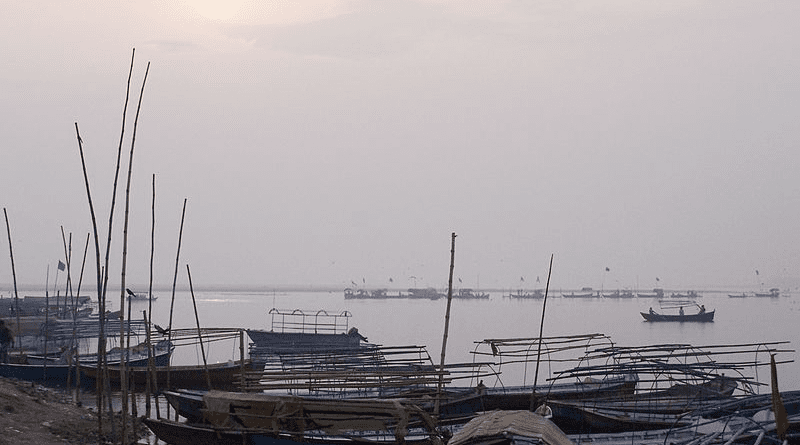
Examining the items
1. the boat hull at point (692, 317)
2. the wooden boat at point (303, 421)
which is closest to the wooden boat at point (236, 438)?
the wooden boat at point (303, 421)

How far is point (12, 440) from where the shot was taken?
1577 centimetres

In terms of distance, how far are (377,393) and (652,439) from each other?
8.42 m

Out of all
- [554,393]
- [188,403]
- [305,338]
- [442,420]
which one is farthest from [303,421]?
[305,338]

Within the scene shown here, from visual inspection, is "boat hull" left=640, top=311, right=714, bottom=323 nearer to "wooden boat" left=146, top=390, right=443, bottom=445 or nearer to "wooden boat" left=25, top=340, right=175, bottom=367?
"wooden boat" left=25, top=340, right=175, bottom=367

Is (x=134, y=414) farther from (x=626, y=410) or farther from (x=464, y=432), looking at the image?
(x=626, y=410)

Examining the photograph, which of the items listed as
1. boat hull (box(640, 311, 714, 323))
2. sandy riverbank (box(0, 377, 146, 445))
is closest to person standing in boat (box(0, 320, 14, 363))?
sandy riverbank (box(0, 377, 146, 445))

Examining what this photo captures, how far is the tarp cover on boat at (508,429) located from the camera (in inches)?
449

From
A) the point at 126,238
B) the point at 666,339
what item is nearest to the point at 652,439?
the point at 126,238

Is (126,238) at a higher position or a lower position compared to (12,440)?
higher

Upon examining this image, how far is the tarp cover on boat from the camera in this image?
11.4 meters

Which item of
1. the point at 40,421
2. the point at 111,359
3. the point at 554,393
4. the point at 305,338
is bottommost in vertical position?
the point at 111,359

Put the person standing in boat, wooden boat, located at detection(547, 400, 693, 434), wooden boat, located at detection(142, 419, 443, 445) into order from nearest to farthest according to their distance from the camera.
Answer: wooden boat, located at detection(142, 419, 443, 445) < wooden boat, located at detection(547, 400, 693, 434) < the person standing in boat

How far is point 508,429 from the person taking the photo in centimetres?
1150

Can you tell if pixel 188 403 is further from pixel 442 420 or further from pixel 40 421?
pixel 442 420
